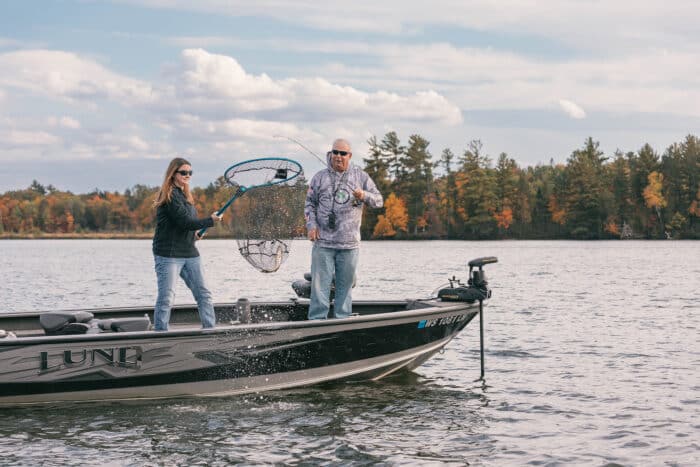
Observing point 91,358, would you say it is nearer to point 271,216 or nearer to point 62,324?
point 62,324

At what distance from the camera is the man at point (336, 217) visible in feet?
29.0

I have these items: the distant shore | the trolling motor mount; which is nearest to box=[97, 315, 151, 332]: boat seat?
the trolling motor mount

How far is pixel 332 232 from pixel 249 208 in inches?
47.5

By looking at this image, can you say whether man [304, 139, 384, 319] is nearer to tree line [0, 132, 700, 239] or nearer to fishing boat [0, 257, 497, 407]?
fishing boat [0, 257, 497, 407]

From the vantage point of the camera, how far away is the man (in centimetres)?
884

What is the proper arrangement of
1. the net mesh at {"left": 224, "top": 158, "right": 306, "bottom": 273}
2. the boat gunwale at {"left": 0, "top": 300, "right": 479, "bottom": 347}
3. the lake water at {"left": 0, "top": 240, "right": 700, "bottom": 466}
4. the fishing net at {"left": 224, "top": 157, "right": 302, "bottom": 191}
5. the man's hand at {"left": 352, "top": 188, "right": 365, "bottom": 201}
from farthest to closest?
the net mesh at {"left": 224, "top": 158, "right": 306, "bottom": 273}
the fishing net at {"left": 224, "top": 157, "right": 302, "bottom": 191}
the man's hand at {"left": 352, "top": 188, "right": 365, "bottom": 201}
the boat gunwale at {"left": 0, "top": 300, "right": 479, "bottom": 347}
the lake water at {"left": 0, "top": 240, "right": 700, "bottom": 466}

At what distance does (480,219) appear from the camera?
101562 millimetres

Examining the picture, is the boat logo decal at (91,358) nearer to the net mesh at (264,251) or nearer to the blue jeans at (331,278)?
the net mesh at (264,251)

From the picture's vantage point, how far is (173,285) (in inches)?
331

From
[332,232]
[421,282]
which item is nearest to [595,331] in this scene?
[332,232]

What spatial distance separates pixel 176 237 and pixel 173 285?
503 millimetres

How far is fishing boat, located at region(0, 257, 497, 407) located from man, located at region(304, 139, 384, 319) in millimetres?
529

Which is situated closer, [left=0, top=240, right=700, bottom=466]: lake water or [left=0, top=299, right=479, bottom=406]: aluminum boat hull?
[left=0, top=240, right=700, bottom=466]: lake water

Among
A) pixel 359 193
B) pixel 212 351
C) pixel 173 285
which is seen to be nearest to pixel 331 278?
pixel 359 193
